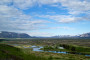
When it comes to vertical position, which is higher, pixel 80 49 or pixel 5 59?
pixel 5 59

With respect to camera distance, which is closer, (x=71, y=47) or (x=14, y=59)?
(x=14, y=59)

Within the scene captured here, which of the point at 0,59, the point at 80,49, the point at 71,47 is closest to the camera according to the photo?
the point at 0,59

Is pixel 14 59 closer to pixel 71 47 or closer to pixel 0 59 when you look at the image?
pixel 0 59

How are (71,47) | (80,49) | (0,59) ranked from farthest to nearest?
1. (71,47)
2. (80,49)
3. (0,59)

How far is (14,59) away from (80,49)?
10576cm

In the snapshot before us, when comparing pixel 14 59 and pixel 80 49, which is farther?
pixel 80 49

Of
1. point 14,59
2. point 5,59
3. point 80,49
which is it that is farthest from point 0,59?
point 80,49

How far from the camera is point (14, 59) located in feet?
117

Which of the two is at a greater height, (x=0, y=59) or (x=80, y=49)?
(x=0, y=59)

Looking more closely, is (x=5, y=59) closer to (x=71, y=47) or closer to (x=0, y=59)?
(x=0, y=59)

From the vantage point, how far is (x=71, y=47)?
137 meters

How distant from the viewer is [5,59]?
34438mm

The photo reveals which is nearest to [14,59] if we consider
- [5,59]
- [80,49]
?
[5,59]

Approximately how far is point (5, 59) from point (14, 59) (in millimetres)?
2936
